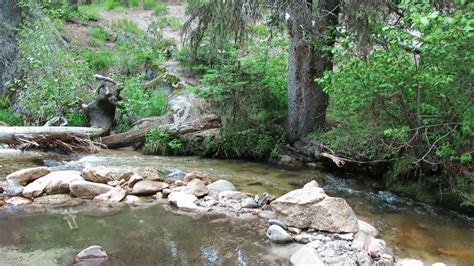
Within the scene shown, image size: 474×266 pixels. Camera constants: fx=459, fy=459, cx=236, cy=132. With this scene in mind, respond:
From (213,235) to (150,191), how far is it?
1.81 m

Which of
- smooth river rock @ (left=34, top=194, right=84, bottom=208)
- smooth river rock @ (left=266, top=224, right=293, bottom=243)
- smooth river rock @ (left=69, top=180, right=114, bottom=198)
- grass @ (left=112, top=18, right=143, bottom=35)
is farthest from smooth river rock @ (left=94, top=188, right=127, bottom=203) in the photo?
grass @ (left=112, top=18, right=143, bottom=35)

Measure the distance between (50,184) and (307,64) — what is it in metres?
4.71

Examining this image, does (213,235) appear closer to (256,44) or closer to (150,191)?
(150,191)

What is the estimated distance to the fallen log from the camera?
838 cm

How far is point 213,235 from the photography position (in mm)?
4969

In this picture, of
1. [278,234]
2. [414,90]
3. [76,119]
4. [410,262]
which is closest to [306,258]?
[278,234]

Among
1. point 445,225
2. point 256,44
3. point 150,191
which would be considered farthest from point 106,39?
point 445,225

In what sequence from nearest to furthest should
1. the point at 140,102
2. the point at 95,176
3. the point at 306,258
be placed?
the point at 306,258, the point at 95,176, the point at 140,102

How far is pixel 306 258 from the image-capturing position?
4.13 meters

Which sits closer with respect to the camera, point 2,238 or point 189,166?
point 2,238

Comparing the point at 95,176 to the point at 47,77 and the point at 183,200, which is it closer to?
the point at 183,200

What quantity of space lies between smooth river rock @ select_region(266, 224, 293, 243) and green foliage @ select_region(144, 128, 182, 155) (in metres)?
4.76

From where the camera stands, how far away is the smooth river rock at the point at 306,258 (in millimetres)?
4066

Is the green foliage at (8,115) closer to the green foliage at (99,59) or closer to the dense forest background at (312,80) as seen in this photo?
the dense forest background at (312,80)
